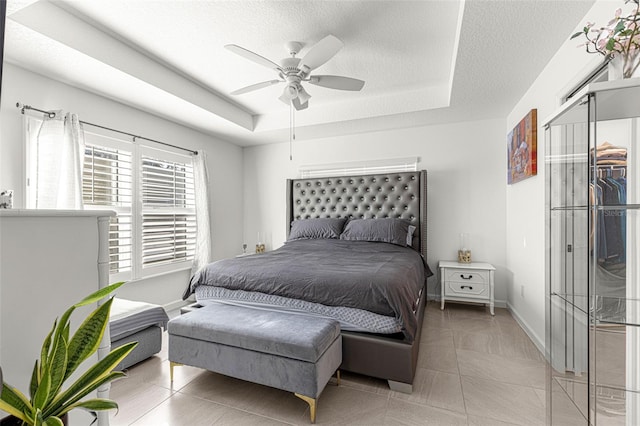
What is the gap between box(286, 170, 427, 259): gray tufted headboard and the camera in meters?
3.74

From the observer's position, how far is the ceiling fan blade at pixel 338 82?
2.39 meters

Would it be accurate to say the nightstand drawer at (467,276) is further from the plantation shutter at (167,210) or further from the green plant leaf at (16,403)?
the green plant leaf at (16,403)

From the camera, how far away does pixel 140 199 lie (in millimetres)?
3287

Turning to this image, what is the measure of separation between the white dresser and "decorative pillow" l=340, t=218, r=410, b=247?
110 inches

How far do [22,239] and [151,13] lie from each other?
76.6 inches

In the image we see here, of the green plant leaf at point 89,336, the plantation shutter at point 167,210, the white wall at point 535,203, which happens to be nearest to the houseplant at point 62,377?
the green plant leaf at point 89,336

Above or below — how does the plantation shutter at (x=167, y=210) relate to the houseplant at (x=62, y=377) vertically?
above

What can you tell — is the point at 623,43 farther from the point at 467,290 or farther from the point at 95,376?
the point at 467,290

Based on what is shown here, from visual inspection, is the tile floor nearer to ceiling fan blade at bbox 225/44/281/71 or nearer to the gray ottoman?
the gray ottoman

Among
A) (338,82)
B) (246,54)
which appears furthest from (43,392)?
(338,82)

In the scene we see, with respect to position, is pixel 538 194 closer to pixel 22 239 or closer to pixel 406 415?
pixel 406 415

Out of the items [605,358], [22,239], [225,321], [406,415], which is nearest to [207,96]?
[225,321]

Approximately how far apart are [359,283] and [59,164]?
8.90 ft

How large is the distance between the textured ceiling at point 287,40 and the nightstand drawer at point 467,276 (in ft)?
6.25
